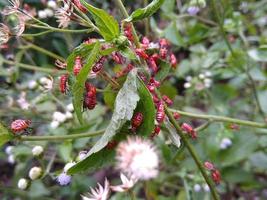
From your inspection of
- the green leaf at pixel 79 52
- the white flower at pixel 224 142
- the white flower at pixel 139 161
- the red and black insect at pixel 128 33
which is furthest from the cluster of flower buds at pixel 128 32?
the white flower at pixel 224 142

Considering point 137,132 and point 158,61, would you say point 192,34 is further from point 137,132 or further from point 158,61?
point 137,132

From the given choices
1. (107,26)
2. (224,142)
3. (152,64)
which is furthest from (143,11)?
(224,142)

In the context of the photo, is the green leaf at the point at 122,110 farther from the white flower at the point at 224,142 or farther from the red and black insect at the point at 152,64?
the white flower at the point at 224,142

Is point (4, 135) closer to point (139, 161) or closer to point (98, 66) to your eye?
point (98, 66)

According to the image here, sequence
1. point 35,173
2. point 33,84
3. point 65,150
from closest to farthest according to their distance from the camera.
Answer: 1. point 35,173
2. point 65,150
3. point 33,84

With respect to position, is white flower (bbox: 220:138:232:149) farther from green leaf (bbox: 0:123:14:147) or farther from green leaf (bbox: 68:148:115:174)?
green leaf (bbox: 0:123:14:147)

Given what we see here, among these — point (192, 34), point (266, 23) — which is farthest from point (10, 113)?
point (266, 23)
